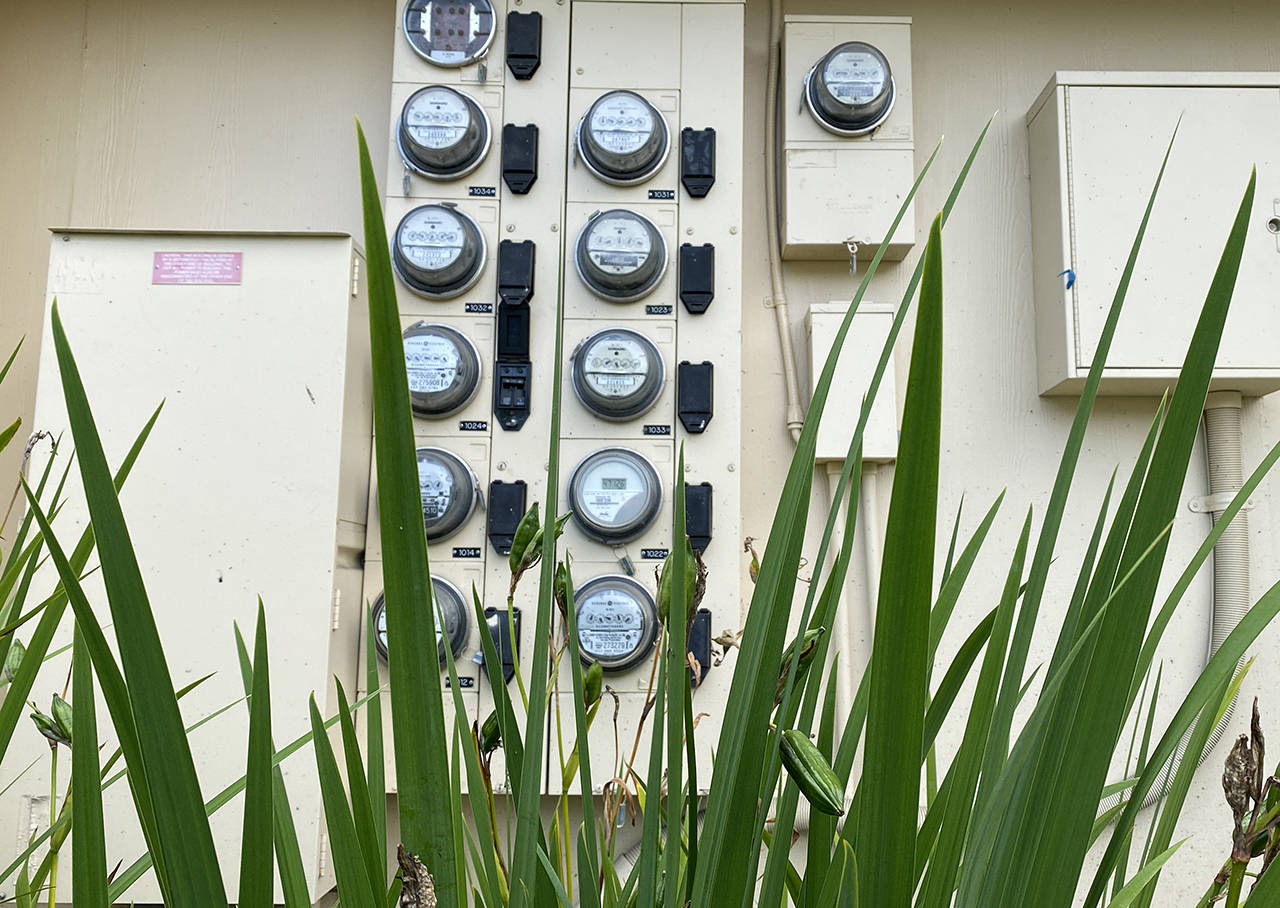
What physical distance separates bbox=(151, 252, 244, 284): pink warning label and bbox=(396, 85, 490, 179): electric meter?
0.36 metres

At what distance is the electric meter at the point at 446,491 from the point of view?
1631 millimetres

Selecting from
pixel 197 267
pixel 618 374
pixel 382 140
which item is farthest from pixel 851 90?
pixel 197 267

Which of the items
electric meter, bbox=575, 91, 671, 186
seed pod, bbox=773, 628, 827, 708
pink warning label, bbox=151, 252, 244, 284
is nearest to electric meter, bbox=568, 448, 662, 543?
electric meter, bbox=575, 91, 671, 186

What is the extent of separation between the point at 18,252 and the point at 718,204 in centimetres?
141

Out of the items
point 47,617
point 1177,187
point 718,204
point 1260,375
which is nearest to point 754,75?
point 718,204

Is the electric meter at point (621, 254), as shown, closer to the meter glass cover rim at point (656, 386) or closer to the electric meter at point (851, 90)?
the meter glass cover rim at point (656, 386)

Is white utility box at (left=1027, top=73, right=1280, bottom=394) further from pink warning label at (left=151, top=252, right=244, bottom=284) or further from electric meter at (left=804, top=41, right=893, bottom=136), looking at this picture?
pink warning label at (left=151, top=252, right=244, bottom=284)

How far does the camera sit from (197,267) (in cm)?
161

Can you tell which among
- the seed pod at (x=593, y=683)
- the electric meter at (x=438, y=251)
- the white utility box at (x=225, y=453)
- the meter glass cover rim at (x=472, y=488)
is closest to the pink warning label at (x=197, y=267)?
the white utility box at (x=225, y=453)

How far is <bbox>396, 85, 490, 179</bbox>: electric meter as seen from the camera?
1.72 meters

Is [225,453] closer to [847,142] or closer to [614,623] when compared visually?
[614,623]

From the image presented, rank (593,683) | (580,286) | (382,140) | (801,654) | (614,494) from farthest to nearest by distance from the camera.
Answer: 1. (382,140)
2. (580,286)
3. (614,494)
4. (593,683)
5. (801,654)

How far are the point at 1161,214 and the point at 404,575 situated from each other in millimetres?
1891

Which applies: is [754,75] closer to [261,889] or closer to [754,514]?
[754,514]
